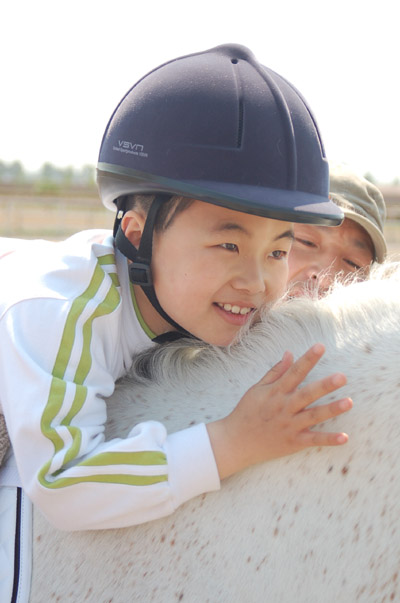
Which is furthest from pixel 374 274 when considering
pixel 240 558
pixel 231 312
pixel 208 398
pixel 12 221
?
pixel 12 221

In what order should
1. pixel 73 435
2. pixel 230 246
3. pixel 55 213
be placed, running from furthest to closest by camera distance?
pixel 55 213 < pixel 230 246 < pixel 73 435

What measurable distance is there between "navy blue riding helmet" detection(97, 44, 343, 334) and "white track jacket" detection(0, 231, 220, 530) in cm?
28

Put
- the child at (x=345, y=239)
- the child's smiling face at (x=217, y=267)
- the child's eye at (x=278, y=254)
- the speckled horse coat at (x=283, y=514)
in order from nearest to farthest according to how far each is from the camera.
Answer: the speckled horse coat at (x=283, y=514) < the child's smiling face at (x=217, y=267) < the child's eye at (x=278, y=254) < the child at (x=345, y=239)

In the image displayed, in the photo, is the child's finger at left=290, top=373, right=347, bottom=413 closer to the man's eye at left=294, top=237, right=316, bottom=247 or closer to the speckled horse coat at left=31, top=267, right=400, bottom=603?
the speckled horse coat at left=31, top=267, right=400, bottom=603

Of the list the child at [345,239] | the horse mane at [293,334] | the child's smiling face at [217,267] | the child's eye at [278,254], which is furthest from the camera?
the child at [345,239]

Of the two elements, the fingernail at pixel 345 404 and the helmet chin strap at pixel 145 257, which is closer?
the fingernail at pixel 345 404

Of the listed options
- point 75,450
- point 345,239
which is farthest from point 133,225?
point 345,239

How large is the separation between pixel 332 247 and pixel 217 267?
1.17 meters

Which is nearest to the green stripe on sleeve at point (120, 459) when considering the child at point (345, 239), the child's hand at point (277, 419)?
the child's hand at point (277, 419)

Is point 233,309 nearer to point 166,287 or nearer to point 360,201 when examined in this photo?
point 166,287

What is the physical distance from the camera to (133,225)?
163 cm

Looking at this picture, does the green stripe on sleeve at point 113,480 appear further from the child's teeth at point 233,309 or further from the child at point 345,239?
the child at point 345,239

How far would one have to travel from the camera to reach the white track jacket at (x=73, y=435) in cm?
119

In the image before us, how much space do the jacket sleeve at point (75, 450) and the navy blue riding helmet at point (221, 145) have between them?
0.36 metres
